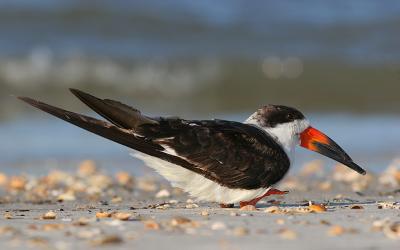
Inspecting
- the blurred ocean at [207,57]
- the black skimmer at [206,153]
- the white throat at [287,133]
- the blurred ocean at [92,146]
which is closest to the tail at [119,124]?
the black skimmer at [206,153]

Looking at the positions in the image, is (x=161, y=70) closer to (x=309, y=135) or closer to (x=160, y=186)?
(x=160, y=186)

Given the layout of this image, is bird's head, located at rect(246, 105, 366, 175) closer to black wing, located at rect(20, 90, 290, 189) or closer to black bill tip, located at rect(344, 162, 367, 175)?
black bill tip, located at rect(344, 162, 367, 175)

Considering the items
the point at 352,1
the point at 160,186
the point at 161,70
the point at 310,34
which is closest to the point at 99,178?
the point at 160,186

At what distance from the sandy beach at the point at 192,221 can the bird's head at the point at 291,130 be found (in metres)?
0.40

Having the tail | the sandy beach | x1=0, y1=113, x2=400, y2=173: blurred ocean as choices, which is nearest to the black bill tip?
the sandy beach

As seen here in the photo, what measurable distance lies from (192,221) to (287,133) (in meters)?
1.66

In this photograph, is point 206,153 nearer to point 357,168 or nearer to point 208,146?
point 208,146

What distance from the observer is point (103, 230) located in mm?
4613

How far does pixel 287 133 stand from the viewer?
20.8 feet

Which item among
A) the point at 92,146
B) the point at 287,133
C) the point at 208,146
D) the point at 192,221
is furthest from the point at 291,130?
the point at 92,146

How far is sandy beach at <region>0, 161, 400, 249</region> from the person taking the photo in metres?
4.32

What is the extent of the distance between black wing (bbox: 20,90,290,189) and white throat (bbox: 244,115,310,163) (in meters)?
0.19

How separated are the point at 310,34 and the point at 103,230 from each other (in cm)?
1573

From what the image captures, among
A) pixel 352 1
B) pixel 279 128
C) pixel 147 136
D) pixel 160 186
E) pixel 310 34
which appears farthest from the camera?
pixel 352 1
